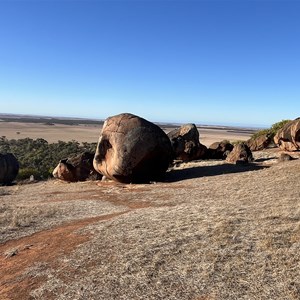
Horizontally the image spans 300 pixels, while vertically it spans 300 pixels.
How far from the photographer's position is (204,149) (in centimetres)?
3219

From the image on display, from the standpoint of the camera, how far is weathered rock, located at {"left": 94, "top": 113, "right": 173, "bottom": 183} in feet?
77.9

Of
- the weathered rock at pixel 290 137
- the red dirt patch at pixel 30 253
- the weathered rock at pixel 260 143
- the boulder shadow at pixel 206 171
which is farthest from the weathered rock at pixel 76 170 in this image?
the weathered rock at pixel 260 143

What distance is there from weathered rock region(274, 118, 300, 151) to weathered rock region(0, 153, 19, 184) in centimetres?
2262

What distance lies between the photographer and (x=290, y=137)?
28391 mm

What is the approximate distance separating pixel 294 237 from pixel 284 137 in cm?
1953

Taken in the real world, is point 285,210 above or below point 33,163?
above

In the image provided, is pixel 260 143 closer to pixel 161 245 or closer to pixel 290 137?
pixel 290 137

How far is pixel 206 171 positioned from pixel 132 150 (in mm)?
5573

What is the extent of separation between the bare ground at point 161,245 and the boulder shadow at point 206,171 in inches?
176

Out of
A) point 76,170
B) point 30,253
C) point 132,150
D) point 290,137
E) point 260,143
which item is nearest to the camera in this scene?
point 30,253

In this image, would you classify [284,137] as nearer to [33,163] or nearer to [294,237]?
[294,237]

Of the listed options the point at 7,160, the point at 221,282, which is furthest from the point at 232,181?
the point at 7,160

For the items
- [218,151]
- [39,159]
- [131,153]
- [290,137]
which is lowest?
[39,159]

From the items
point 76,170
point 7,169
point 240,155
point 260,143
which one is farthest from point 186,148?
point 7,169
